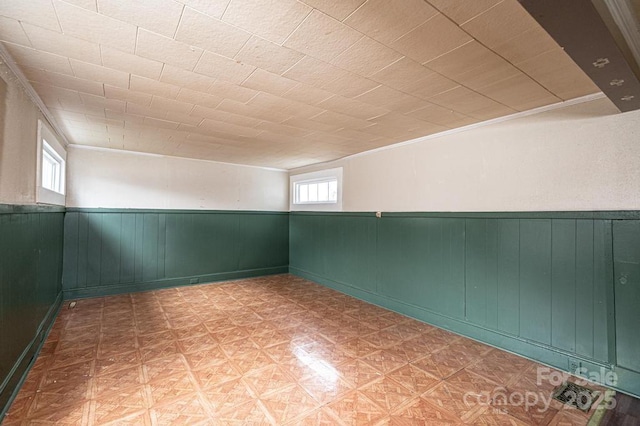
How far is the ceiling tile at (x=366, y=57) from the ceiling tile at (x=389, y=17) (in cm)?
9

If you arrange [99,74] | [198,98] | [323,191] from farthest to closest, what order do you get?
[323,191]
[198,98]
[99,74]

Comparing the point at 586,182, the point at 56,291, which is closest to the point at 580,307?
the point at 586,182

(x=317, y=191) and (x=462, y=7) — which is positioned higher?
(x=462, y=7)

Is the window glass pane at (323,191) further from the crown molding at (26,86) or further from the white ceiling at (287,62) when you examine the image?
the crown molding at (26,86)

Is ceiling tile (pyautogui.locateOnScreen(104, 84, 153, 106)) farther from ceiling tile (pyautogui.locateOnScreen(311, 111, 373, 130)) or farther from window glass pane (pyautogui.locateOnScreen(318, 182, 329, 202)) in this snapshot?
window glass pane (pyautogui.locateOnScreen(318, 182, 329, 202))

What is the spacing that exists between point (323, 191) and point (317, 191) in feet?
0.80

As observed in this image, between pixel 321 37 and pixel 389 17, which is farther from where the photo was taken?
pixel 321 37

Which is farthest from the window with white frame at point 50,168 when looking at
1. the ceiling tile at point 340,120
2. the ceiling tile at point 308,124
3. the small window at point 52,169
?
the ceiling tile at point 340,120

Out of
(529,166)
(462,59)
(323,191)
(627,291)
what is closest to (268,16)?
(462,59)

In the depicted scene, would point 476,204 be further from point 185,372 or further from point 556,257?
point 185,372

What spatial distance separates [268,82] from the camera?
2301 mm

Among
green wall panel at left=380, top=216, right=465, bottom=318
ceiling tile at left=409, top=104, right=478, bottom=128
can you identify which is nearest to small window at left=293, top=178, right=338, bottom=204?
green wall panel at left=380, top=216, right=465, bottom=318

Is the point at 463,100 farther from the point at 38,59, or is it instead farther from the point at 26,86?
the point at 26,86

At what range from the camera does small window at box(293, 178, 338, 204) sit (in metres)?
5.55
